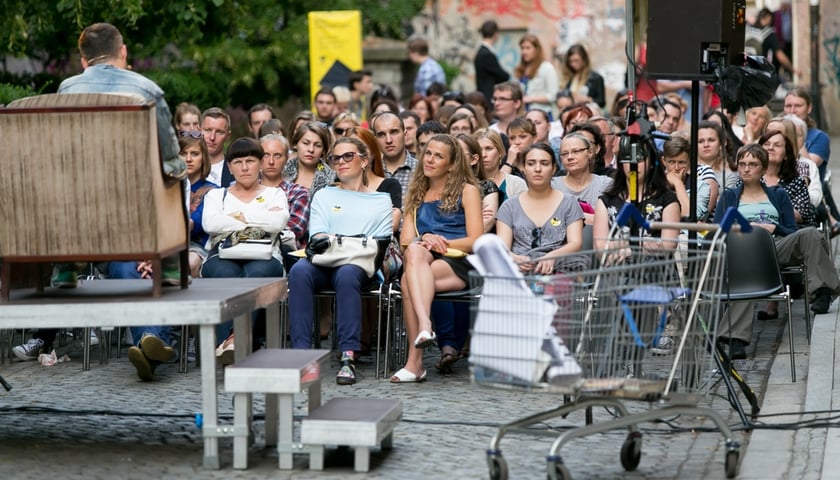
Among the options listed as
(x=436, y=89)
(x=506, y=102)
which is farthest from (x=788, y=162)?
(x=436, y=89)

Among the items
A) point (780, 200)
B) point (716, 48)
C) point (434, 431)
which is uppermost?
point (716, 48)

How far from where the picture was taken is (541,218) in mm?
9922

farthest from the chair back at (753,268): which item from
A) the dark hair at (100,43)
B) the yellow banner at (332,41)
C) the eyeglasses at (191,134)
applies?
the yellow banner at (332,41)

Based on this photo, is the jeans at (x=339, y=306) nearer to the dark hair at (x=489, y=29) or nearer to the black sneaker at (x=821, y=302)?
the black sneaker at (x=821, y=302)

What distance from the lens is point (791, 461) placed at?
7.10m

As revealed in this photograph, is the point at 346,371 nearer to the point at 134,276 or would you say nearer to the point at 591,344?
the point at 134,276

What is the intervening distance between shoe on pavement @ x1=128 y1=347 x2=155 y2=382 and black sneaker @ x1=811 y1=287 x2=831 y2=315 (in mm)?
4586

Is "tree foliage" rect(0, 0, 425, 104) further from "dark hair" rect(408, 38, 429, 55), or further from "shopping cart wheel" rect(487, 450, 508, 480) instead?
"shopping cart wheel" rect(487, 450, 508, 480)

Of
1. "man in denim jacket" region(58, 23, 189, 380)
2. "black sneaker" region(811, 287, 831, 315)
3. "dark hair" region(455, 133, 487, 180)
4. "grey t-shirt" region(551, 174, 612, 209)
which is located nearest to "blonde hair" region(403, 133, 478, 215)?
"dark hair" region(455, 133, 487, 180)

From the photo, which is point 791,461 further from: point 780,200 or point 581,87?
point 581,87

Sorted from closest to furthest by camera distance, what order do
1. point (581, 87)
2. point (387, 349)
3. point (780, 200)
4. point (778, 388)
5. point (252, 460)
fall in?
point (252, 460) < point (778, 388) < point (387, 349) < point (780, 200) < point (581, 87)

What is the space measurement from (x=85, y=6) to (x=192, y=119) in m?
2.91

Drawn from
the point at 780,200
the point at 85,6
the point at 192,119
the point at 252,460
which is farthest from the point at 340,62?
the point at 252,460

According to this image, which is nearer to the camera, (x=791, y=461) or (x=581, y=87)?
Result: (x=791, y=461)
